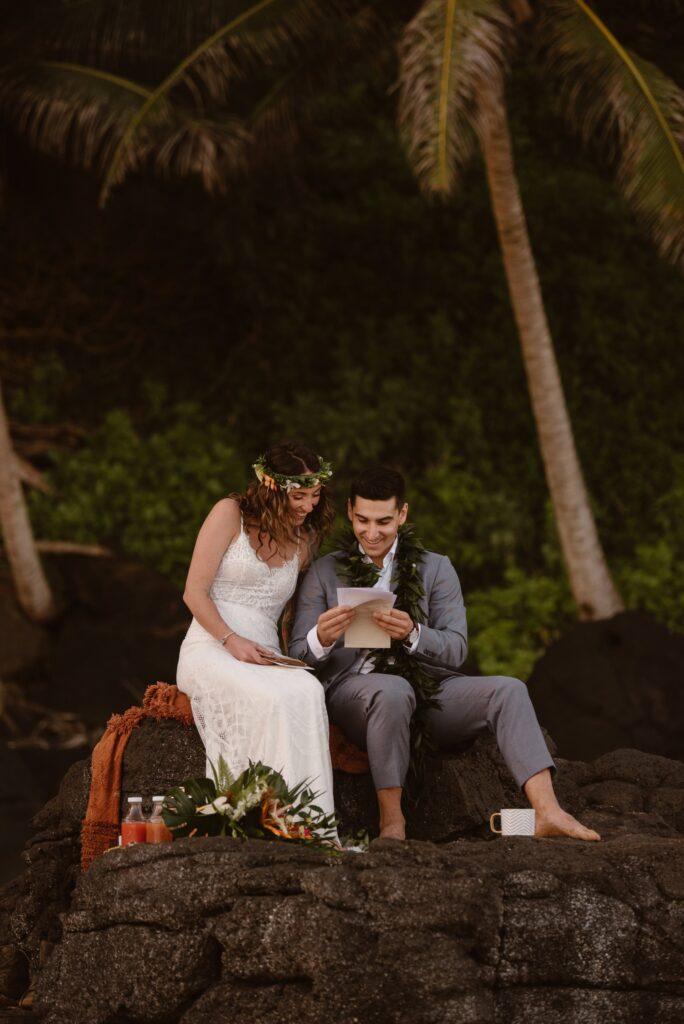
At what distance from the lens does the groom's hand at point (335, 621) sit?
6.14 meters

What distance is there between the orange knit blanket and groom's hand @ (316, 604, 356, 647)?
2.11ft

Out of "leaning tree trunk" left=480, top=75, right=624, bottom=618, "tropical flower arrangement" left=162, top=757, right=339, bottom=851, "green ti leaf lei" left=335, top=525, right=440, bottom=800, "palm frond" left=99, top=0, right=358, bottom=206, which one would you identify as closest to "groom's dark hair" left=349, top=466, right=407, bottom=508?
"green ti leaf lei" left=335, top=525, right=440, bottom=800

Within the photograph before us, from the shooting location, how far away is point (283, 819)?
580cm

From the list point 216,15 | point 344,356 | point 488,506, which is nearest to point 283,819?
Result: point 216,15

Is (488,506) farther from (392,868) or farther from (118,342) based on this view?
(392,868)

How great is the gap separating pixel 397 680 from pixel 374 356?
1086cm

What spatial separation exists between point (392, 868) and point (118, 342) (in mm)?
13285

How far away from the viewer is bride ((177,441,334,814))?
618cm

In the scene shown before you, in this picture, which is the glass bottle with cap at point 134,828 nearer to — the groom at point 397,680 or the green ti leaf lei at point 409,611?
the groom at point 397,680

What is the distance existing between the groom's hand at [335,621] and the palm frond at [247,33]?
7.90 meters

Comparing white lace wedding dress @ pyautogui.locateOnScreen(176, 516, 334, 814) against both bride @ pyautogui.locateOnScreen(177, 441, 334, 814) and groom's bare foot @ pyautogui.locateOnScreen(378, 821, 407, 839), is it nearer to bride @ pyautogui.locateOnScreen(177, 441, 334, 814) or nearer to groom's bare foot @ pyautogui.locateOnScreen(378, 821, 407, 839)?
bride @ pyautogui.locateOnScreen(177, 441, 334, 814)

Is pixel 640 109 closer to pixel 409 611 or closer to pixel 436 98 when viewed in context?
pixel 436 98

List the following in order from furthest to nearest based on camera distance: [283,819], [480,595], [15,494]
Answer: [480,595], [15,494], [283,819]

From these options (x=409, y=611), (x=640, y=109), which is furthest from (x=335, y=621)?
(x=640, y=109)
